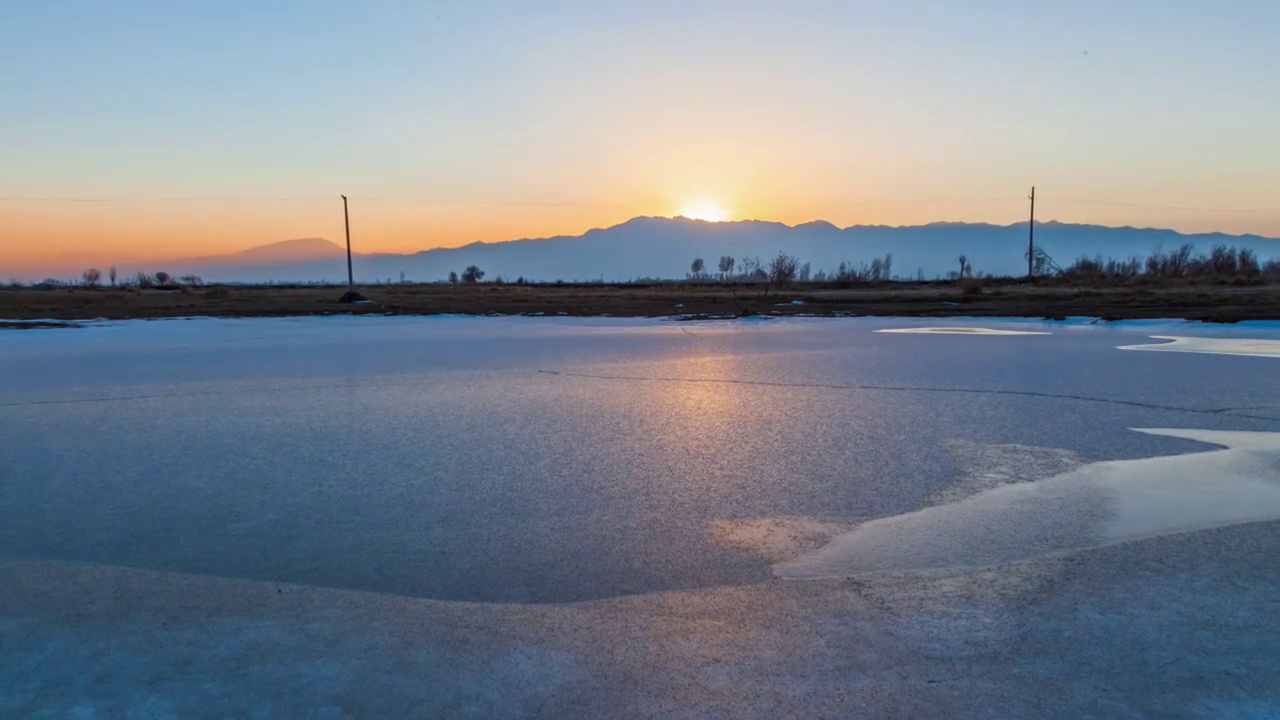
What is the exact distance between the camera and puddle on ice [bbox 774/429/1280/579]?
5.06m

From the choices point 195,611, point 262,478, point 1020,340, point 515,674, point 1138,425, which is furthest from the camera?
point 1020,340

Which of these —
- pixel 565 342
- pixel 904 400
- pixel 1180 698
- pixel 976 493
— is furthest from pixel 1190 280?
pixel 1180 698

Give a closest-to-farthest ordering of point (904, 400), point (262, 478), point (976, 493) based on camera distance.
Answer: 1. point (976, 493)
2. point (262, 478)
3. point (904, 400)

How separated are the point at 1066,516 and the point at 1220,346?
1366 centimetres

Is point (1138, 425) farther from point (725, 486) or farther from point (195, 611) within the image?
point (195, 611)

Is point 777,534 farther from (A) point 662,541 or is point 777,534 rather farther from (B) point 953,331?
(B) point 953,331

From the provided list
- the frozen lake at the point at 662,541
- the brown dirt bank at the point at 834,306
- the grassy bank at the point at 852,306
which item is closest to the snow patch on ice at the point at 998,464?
the frozen lake at the point at 662,541

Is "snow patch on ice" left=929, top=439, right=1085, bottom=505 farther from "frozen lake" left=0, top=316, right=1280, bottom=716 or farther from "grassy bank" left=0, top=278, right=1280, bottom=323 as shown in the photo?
"grassy bank" left=0, top=278, right=1280, bottom=323

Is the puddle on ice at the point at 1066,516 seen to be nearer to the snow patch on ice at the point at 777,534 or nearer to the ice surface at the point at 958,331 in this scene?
the snow patch on ice at the point at 777,534

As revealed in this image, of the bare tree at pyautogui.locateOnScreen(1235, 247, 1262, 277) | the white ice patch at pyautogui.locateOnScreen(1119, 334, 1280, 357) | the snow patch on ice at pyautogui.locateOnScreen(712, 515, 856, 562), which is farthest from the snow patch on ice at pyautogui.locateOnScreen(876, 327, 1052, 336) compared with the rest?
the bare tree at pyautogui.locateOnScreen(1235, 247, 1262, 277)

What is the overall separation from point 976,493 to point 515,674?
4040 millimetres

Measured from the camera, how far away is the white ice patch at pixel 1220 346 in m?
15.6

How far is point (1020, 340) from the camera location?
19172mm

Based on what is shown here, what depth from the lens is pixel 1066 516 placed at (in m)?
5.80
